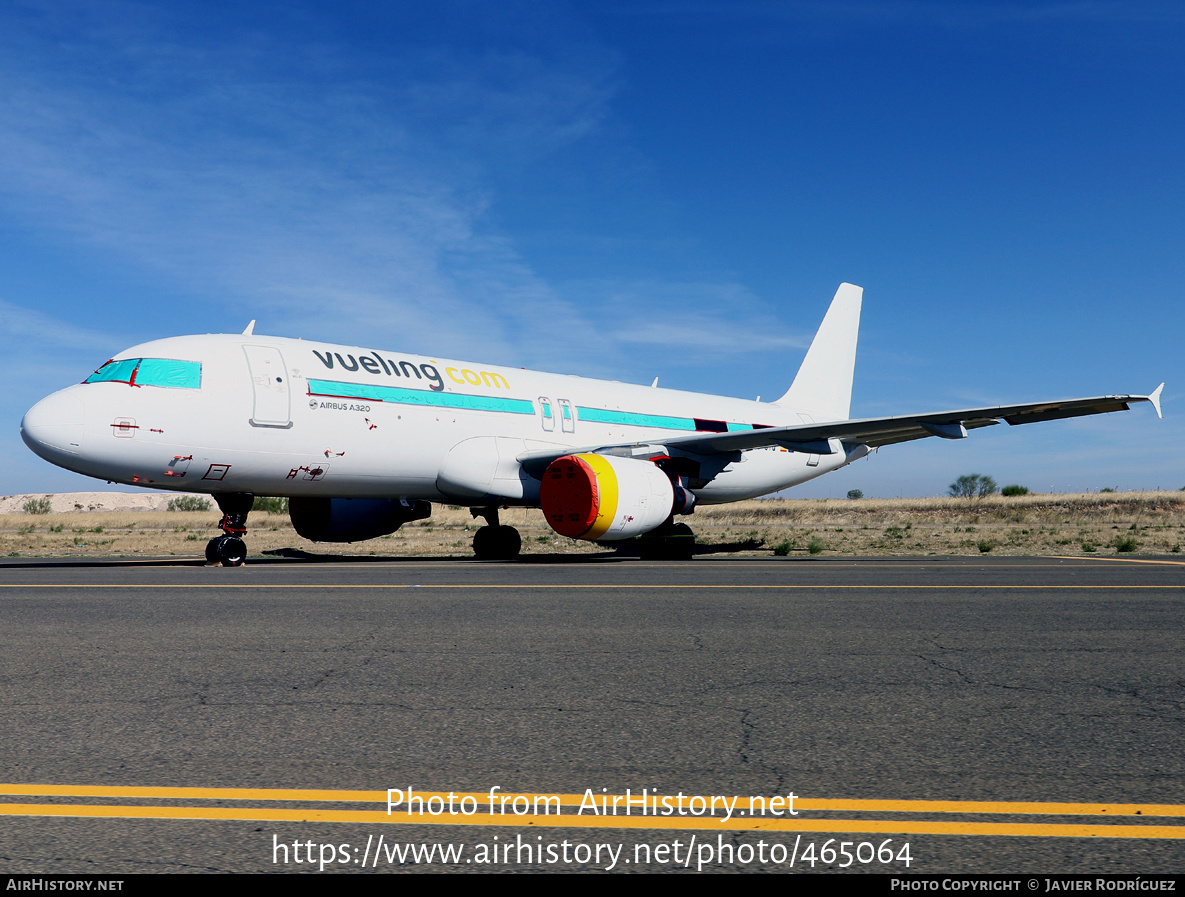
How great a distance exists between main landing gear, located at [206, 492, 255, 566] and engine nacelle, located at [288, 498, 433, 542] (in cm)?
272

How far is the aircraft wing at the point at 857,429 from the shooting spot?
16.1 m

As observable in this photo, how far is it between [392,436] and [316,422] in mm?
1402

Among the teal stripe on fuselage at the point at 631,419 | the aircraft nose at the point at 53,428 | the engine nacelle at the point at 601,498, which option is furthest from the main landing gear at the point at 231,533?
the teal stripe on fuselage at the point at 631,419

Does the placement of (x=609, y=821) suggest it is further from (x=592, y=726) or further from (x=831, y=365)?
(x=831, y=365)

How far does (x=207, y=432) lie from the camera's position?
13.2m

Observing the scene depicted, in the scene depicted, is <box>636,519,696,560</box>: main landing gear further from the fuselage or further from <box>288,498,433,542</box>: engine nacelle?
<box>288,498,433,542</box>: engine nacelle

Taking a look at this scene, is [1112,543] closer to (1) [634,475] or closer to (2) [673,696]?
(1) [634,475]

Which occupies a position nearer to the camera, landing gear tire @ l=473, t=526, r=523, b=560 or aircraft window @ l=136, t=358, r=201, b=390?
aircraft window @ l=136, t=358, r=201, b=390

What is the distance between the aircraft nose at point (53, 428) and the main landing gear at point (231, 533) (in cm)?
223

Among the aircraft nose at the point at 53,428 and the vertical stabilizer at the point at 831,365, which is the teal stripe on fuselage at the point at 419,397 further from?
the vertical stabilizer at the point at 831,365

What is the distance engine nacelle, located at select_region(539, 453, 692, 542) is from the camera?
48.9 feet

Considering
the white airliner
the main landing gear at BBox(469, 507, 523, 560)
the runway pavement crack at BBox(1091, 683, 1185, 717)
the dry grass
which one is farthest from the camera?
the dry grass

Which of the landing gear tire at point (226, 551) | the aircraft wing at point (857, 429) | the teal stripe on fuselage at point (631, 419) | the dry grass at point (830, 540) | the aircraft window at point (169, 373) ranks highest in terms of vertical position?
the aircraft window at point (169, 373)

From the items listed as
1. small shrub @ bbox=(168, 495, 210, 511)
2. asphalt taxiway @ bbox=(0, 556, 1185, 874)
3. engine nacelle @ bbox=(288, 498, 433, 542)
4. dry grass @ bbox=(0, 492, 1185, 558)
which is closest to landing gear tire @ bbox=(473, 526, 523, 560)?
engine nacelle @ bbox=(288, 498, 433, 542)
